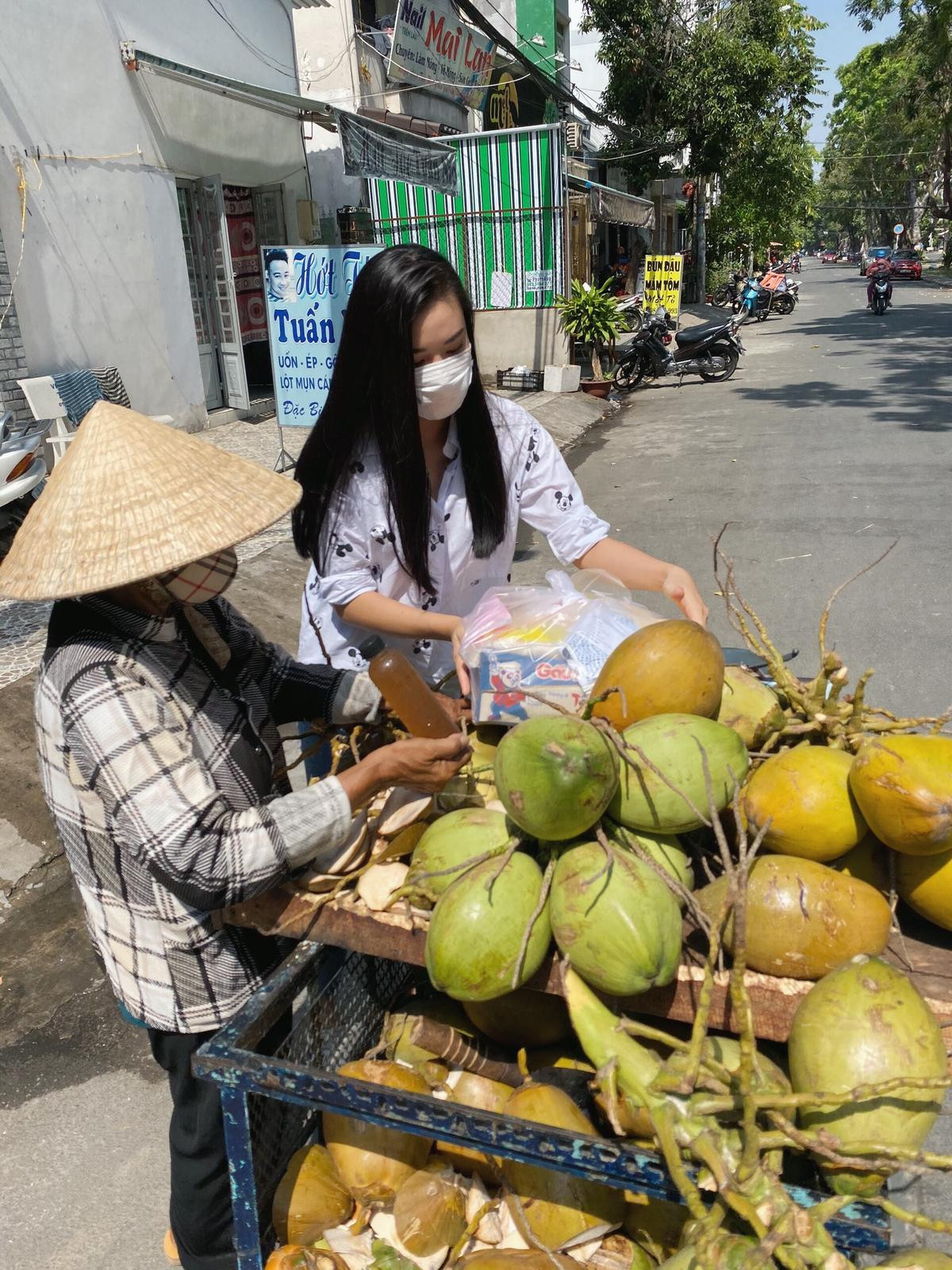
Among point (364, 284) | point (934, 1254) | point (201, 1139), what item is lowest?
point (201, 1139)

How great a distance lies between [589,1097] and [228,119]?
1022 centimetres

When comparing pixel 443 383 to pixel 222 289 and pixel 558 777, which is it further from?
pixel 222 289

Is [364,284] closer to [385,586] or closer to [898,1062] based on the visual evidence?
[385,586]

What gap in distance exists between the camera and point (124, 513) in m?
1.45

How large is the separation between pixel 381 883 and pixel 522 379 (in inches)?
468

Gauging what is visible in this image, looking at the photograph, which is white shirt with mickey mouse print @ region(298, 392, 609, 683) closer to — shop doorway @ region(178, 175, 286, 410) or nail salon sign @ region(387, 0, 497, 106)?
shop doorway @ region(178, 175, 286, 410)

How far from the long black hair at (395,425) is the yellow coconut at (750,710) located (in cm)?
84

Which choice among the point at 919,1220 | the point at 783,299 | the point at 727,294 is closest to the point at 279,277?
the point at 919,1220

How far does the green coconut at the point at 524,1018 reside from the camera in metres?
1.52

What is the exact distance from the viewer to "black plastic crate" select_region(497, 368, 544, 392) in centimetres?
1266

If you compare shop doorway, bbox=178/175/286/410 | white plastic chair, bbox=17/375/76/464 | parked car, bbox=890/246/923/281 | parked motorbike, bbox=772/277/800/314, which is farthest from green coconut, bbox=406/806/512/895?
parked car, bbox=890/246/923/281

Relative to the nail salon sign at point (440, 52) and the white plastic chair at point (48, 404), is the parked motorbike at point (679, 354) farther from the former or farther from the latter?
the white plastic chair at point (48, 404)

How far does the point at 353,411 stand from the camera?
2.10m

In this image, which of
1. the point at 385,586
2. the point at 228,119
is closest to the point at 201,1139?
the point at 385,586
